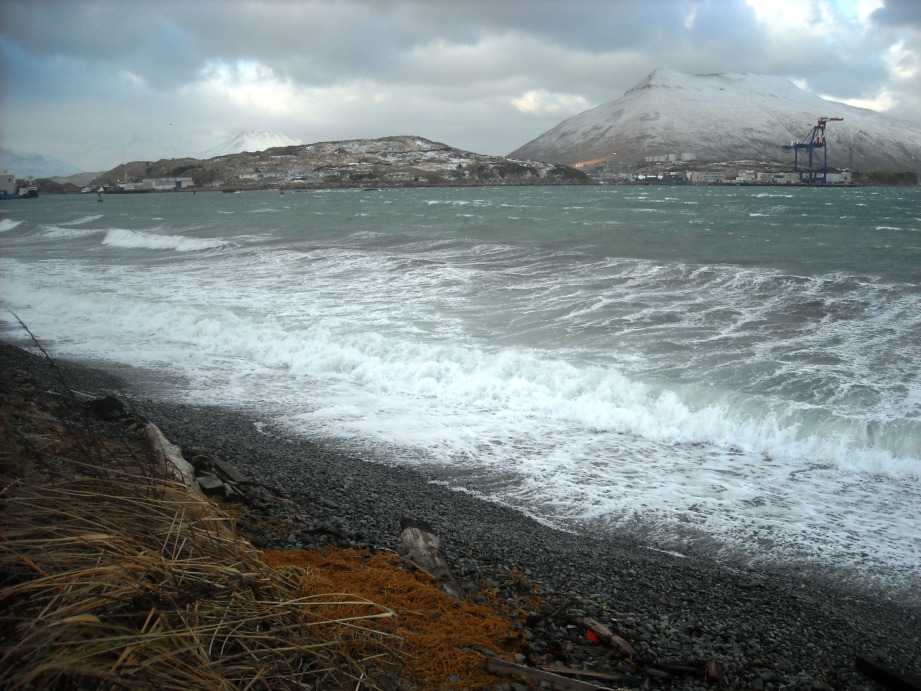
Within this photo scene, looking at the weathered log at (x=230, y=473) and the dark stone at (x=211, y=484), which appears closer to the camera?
the dark stone at (x=211, y=484)

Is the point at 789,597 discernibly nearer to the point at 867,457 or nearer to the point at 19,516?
the point at 867,457

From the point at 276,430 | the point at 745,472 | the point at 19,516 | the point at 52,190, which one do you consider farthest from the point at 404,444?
the point at 52,190

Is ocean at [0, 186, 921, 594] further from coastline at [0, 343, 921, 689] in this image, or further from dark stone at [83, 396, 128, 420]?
dark stone at [83, 396, 128, 420]

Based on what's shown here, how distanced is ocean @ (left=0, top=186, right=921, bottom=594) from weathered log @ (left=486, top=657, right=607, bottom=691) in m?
2.49

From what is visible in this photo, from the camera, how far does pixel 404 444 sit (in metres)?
7.30

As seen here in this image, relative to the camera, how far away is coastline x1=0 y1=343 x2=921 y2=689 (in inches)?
145

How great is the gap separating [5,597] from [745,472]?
692 centimetres

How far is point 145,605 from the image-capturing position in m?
2.00

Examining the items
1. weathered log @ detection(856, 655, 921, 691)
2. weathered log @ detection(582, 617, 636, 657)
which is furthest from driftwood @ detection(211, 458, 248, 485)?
weathered log @ detection(856, 655, 921, 691)

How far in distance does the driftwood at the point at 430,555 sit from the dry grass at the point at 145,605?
3.91 ft

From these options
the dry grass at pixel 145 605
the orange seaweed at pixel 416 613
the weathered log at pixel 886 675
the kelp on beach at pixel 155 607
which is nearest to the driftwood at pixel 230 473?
the orange seaweed at pixel 416 613

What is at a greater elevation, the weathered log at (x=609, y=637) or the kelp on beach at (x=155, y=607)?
the kelp on beach at (x=155, y=607)

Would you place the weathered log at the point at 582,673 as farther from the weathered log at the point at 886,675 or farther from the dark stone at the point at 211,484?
the dark stone at the point at 211,484

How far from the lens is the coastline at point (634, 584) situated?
3.68 meters
